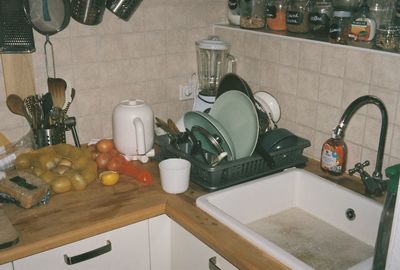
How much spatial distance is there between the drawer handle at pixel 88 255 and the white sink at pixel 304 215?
0.29 metres

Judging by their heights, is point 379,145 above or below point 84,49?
below

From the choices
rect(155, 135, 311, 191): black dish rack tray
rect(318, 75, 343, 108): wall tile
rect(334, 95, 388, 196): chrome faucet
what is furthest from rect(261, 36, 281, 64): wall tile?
rect(334, 95, 388, 196): chrome faucet

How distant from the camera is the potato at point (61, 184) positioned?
148 centimetres

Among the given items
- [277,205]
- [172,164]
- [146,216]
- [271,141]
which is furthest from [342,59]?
[146,216]

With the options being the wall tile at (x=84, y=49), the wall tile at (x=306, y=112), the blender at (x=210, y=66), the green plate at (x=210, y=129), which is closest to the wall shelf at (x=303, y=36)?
the blender at (x=210, y=66)

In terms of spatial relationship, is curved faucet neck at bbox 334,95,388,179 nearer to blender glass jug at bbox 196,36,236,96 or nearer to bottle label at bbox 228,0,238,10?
blender glass jug at bbox 196,36,236,96

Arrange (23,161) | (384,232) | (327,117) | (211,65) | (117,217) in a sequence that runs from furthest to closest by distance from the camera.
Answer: (211,65) → (327,117) → (23,161) → (117,217) → (384,232)

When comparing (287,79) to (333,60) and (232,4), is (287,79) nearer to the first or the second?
(333,60)

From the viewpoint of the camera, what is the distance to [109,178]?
1.55m

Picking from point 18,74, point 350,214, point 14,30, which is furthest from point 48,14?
point 350,214

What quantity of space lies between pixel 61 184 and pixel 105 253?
0.85 ft

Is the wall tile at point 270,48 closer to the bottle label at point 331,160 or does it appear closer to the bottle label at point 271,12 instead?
the bottle label at point 271,12

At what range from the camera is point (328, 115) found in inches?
66.0

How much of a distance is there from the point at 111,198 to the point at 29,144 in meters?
0.42
